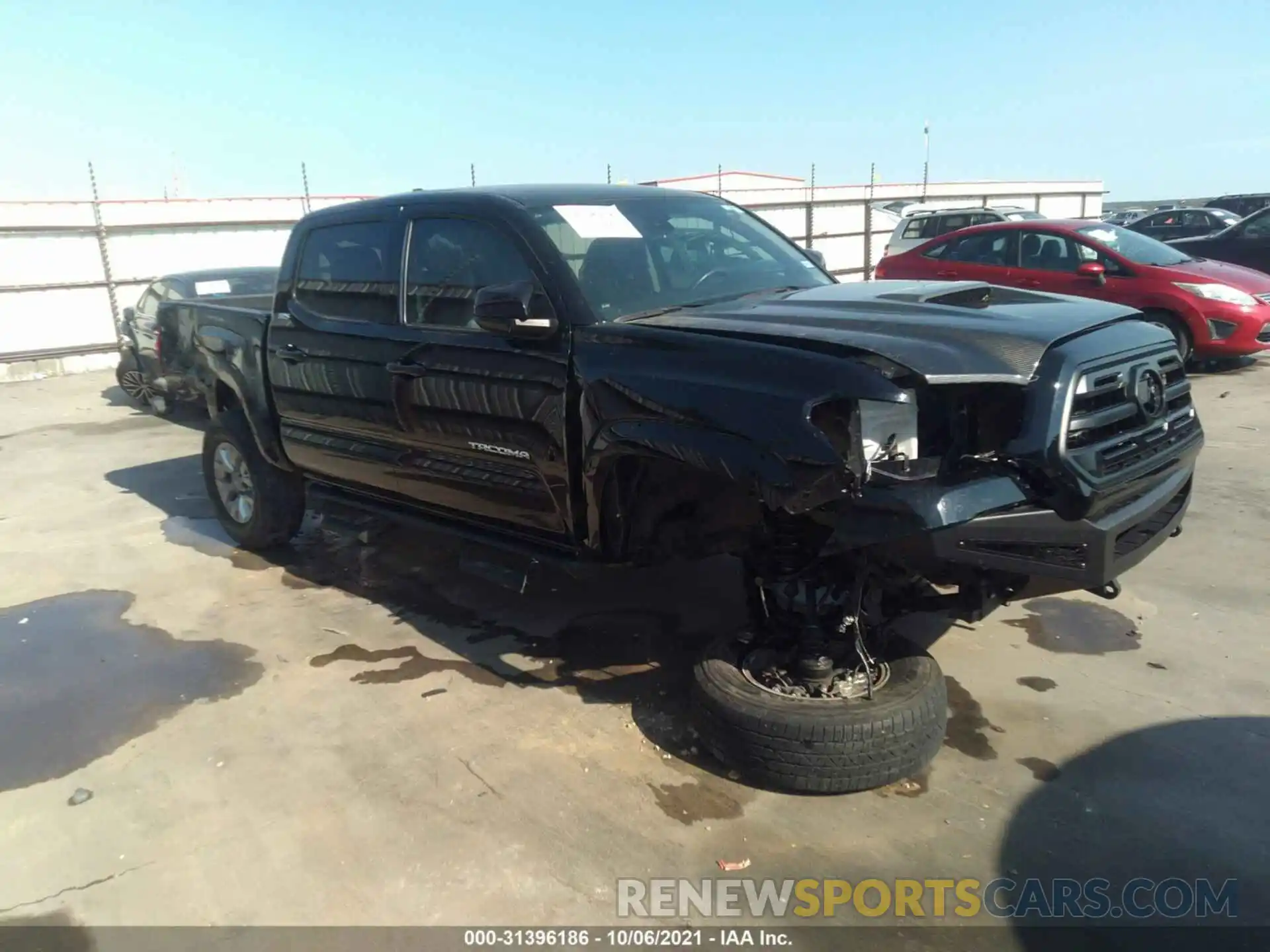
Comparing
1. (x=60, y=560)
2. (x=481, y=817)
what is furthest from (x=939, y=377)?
(x=60, y=560)

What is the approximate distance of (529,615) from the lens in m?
4.53

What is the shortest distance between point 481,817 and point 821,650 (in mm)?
1248

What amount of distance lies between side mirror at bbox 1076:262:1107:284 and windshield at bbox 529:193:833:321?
226 inches

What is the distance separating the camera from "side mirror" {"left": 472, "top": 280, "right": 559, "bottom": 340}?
3439 millimetres

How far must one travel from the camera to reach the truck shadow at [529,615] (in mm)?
3812

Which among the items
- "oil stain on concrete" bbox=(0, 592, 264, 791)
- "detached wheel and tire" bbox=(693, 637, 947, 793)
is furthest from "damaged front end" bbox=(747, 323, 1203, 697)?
"oil stain on concrete" bbox=(0, 592, 264, 791)

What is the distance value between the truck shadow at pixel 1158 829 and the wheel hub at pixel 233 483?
4561 mm

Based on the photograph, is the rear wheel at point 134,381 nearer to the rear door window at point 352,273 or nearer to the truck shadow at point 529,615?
the truck shadow at point 529,615

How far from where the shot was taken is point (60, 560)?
574 centimetres

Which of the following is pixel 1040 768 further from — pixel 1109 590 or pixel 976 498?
pixel 976 498

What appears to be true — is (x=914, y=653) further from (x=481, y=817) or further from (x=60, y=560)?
(x=60, y=560)

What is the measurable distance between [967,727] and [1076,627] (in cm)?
110

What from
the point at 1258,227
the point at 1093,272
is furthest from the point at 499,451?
the point at 1258,227

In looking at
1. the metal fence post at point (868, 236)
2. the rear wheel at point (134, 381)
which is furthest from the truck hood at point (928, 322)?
the metal fence post at point (868, 236)
